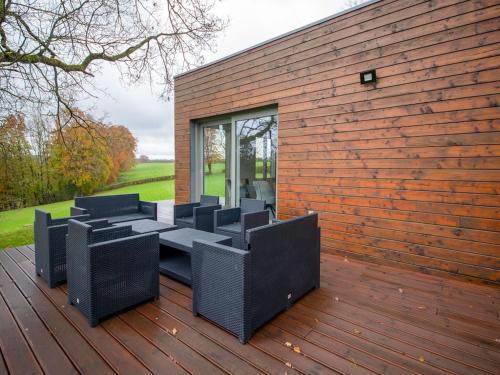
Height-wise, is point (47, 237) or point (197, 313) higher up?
point (47, 237)

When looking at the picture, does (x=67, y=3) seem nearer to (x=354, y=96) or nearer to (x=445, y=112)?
(x=354, y=96)

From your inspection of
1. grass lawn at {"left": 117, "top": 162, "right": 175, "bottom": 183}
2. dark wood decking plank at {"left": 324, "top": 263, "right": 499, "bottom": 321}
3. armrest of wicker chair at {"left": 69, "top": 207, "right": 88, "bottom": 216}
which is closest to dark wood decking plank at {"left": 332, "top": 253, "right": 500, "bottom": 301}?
dark wood decking plank at {"left": 324, "top": 263, "right": 499, "bottom": 321}

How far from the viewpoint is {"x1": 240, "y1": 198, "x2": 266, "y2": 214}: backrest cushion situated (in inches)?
167

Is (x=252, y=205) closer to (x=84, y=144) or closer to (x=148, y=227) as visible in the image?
(x=148, y=227)

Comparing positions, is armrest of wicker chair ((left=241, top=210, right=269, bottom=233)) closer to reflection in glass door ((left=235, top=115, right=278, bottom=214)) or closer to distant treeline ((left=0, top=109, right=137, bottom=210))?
reflection in glass door ((left=235, top=115, right=278, bottom=214))

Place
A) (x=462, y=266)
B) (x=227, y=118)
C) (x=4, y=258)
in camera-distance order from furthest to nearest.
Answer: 1. (x=227, y=118)
2. (x=4, y=258)
3. (x=462, y=266)

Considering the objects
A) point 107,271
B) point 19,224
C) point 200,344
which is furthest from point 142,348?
point 19,224

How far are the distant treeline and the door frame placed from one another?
1.62 meters

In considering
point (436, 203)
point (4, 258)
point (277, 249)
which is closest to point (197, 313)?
point (277, 249)

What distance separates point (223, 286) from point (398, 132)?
2.90 meters

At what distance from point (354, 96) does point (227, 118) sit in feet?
9.08

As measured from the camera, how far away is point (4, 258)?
3.52 meters

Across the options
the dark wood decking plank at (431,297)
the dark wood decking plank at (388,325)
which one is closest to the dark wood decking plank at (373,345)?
the dark wood decking plank at (388,325)

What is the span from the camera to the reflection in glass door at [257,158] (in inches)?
191
